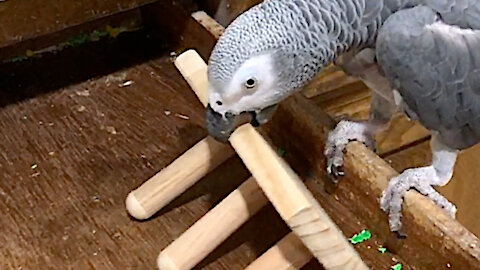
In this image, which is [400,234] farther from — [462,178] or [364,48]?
[462,178]

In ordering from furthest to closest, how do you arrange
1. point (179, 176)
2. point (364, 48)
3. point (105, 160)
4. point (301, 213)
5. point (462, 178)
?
point (462, 178)
point (105, 160)
point (179, 176)
point (364, 48)
point (301, 213)

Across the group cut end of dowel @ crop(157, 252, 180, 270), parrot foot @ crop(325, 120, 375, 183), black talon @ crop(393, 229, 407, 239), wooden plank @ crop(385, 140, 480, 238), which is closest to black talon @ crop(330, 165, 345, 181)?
parrot foot @ crop(325, 120, 375, 183)

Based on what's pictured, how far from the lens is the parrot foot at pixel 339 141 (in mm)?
979

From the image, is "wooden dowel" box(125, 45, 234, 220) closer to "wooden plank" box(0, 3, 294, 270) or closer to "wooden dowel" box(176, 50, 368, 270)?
"wooden plank" box(0, 3, 294, 270)

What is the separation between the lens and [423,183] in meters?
0.92

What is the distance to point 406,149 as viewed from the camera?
1517 mm

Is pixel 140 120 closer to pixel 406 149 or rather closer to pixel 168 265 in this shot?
pixel 168 265

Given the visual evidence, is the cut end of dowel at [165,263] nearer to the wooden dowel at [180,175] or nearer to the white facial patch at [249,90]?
the wooden dowel at [180,175]

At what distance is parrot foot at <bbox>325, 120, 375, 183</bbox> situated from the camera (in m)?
0.98

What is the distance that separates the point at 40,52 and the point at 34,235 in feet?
1.44

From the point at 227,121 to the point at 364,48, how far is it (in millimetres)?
171

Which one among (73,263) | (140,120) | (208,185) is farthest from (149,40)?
(73,263)

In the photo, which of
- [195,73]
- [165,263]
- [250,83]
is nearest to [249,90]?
[250,83]

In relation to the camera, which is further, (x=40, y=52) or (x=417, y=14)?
(x=40, y=52)
